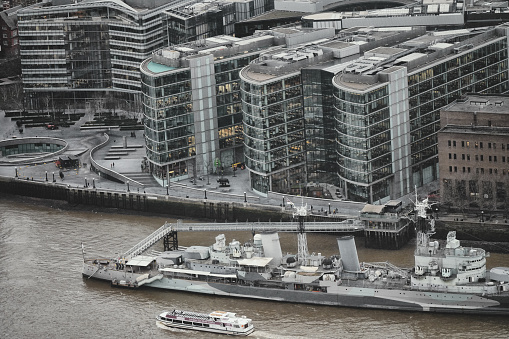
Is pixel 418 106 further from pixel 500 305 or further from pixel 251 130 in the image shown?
pixel 500 305

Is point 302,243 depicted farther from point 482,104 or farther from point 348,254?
point 482,104

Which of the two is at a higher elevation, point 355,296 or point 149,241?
point 149,241

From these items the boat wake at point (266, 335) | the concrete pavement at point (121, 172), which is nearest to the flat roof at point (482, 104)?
the concrete pavement at point (121, 172)

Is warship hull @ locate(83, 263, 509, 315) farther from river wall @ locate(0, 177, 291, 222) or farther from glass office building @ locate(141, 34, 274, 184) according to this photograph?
glass office building @ locate(141, 34, 274, 184)

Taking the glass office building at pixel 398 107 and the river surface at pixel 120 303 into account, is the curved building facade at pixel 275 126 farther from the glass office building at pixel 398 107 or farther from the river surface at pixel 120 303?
the river surface at pixel 120 303

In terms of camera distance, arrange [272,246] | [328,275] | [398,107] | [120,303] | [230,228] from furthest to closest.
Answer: [398,107], [230,228], [272,246], [120,303], [328,275]

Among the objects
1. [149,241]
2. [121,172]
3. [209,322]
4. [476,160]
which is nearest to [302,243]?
[209,322]

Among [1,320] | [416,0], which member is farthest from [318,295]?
[416,0]
